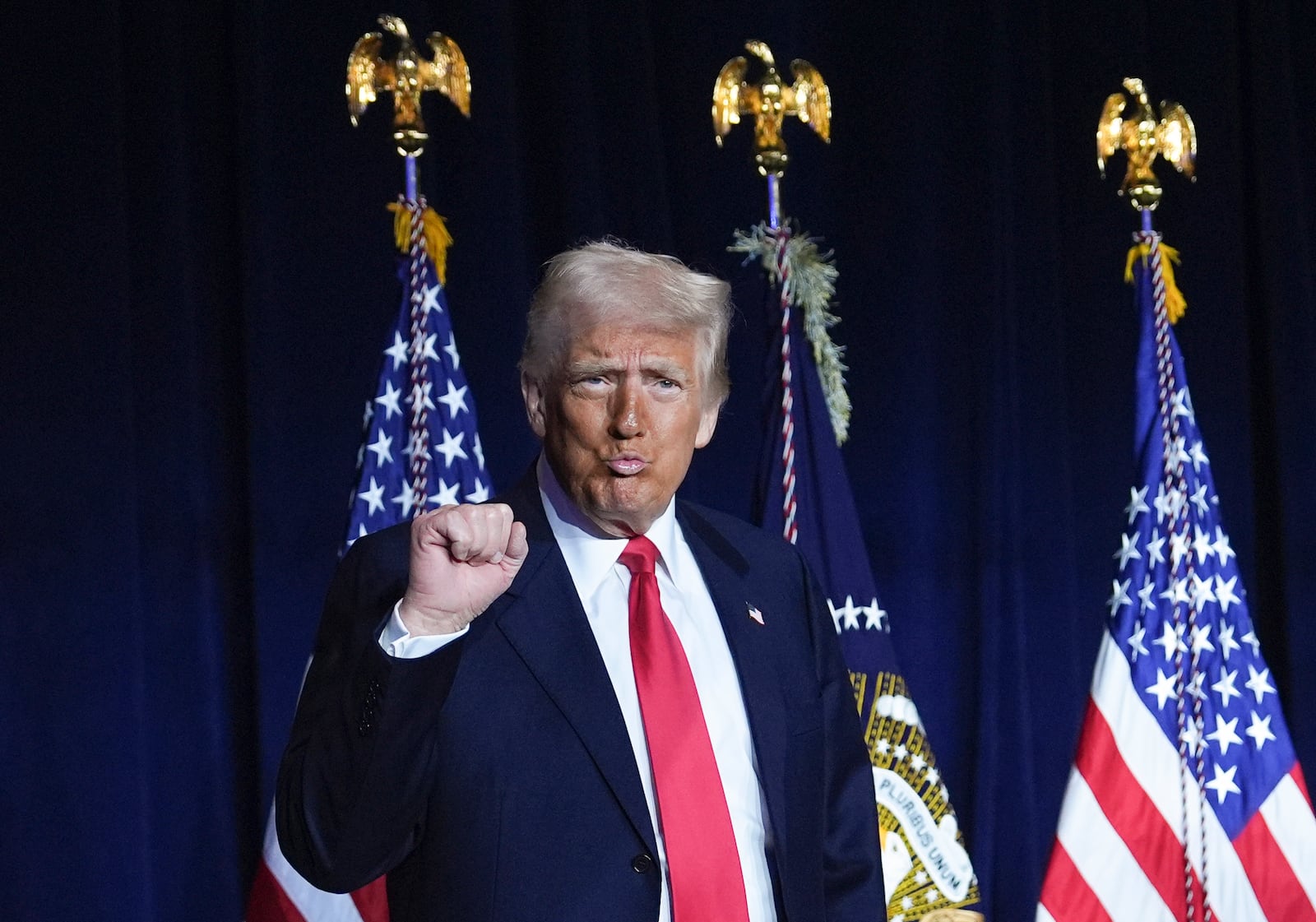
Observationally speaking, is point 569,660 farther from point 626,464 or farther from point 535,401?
point 535,401

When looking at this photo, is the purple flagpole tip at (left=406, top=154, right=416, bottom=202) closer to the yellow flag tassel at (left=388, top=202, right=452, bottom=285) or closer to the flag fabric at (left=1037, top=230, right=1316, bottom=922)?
the yellow flag tassel at (left=388, top=202, right=452, bottom=285)

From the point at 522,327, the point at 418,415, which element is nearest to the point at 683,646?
the point at 418,415

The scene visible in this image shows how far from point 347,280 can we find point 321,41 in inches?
20.0

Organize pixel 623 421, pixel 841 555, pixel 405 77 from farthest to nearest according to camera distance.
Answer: pixel 841 555, pixel 405 77, pixel 623 421

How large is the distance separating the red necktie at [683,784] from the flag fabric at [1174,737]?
4.68 ft

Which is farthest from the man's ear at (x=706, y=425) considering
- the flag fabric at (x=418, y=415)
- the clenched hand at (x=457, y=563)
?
the flag fabric at (x=418, y=415)

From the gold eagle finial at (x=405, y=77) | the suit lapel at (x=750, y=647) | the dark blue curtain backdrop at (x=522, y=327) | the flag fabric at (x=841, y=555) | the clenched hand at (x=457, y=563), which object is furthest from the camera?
the dark blue curtain backdrop at (x=522, y=327)

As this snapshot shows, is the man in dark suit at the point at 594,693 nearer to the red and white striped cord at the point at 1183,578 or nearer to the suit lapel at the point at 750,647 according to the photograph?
the suit lapel at the point at 750,647

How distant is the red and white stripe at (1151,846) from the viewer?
8.73ft

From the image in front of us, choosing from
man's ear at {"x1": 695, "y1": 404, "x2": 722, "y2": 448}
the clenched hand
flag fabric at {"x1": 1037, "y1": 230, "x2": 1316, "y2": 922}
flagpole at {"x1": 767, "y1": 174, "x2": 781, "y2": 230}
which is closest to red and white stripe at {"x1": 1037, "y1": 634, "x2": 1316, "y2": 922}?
flag fabric at {"x1": 1037, "y1": 230, "x2": 1316, "y2": 922}

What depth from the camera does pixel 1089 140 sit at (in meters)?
3.73

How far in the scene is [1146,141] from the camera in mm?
2801

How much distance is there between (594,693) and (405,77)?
1.42 meters

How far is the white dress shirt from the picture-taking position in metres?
1.55
